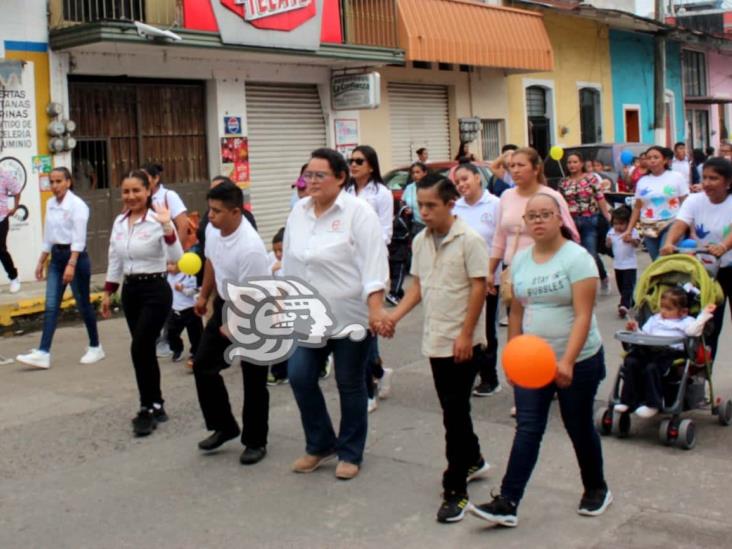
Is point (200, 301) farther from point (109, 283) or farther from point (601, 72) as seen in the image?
point (601, 72)

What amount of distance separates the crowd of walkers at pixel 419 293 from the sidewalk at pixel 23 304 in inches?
168

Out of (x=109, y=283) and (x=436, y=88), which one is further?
(x=436, y=88)

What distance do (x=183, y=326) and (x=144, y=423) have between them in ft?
7.90

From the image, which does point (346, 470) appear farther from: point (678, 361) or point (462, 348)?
point (678, 361)

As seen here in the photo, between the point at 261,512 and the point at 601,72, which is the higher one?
the point at 601,72

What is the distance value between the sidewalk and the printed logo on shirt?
19.1 ft

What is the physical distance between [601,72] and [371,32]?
11.7 m

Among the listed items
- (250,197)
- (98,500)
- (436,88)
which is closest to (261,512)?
(98,500)

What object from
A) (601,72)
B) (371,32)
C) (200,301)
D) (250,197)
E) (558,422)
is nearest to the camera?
(200,301)

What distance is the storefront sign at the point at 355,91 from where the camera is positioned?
19.1 m

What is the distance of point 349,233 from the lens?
5.46 m

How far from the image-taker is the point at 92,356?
30.9ft

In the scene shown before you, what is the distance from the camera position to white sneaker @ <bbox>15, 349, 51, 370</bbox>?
910 cm

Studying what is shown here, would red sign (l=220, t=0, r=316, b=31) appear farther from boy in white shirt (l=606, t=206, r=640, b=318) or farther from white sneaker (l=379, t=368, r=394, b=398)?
white sneaker (l=379, t=368, r=394, b=398)
